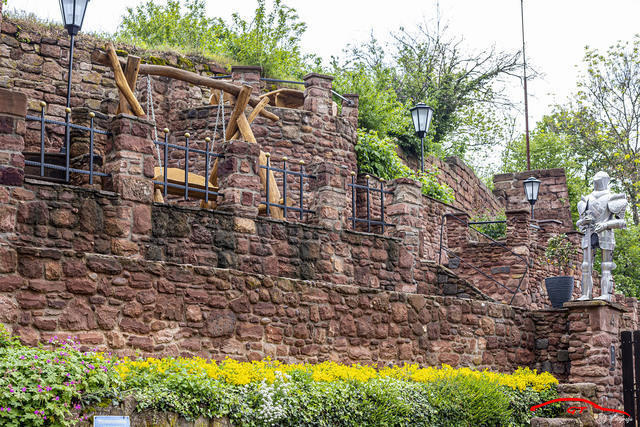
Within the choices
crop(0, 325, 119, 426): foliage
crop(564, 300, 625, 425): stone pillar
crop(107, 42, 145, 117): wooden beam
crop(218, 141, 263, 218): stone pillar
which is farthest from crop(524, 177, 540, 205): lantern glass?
crop(0, 325, 119, 426): foliage

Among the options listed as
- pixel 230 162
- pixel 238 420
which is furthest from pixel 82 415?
pixel 230 162

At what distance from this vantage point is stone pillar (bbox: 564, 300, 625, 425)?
13.2 meters

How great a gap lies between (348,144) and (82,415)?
12191 mm

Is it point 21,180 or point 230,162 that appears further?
point 230,162

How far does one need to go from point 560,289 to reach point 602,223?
1459 millimetres

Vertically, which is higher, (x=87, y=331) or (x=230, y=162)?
(x=230, y=162)

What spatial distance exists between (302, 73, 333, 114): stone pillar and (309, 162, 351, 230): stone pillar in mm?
5386

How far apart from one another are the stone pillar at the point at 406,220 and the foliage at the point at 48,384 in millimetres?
6499

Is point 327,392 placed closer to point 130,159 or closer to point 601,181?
point 130,159

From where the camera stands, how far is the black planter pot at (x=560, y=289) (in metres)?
14.6

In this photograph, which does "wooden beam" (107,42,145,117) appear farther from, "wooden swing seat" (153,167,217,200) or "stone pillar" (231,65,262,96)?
"stone pillar" (231,65,262,96)

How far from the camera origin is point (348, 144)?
1806cm

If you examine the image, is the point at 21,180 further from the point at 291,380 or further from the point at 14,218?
the point at 291,380

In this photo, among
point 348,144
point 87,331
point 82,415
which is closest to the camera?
point 82,415
